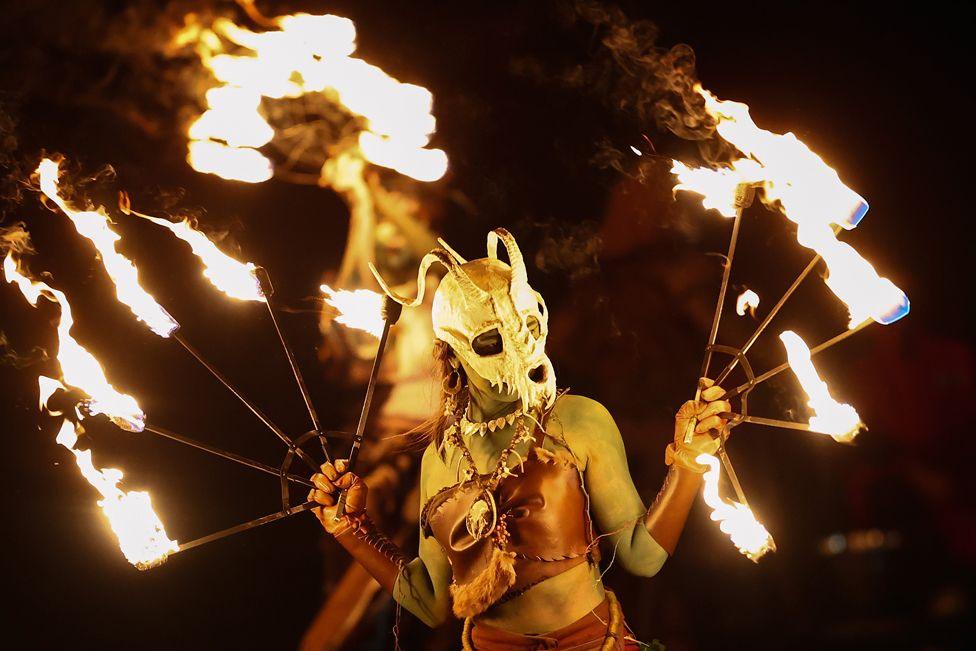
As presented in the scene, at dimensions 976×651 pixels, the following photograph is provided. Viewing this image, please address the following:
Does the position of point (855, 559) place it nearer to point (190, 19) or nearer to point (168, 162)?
point (168, 162)

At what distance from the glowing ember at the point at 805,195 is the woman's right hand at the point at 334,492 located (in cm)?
138

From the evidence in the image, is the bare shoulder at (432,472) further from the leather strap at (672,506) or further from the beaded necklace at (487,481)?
the leather strap at (672,506)

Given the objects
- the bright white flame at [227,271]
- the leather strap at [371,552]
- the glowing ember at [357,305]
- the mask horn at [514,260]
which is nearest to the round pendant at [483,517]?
the leather strap at [371,552]

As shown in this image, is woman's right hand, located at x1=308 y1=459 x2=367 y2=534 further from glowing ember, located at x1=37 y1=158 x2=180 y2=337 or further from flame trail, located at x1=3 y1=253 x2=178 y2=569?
glowing ember, located at x1=37 y1=158 x2=180 y2=337

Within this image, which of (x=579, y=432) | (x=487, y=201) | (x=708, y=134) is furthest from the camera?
(x=487, y=201)

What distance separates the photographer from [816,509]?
3.47 m

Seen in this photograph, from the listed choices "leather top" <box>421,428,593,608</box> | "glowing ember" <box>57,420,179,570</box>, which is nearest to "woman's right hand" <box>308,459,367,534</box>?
"leather top" <box>421,428,593,608</box>

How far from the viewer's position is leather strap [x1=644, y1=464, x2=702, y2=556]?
2752mm

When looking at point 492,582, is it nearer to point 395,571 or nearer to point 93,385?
point 395,571

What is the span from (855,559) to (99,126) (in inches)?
131

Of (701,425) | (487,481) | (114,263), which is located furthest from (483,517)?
(114,263)

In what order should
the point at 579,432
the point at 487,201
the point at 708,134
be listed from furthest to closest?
the point at 487,201 → the point at 708,134 → the point at 579,432

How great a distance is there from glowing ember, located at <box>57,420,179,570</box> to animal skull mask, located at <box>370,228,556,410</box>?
44.1 inches

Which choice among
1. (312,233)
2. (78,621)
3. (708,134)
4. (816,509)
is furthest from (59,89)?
(816,509)
